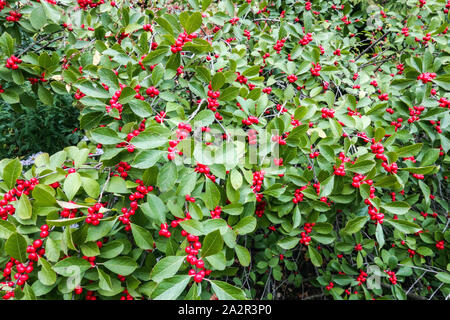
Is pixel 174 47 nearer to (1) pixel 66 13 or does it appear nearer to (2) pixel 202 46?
A: (2) pixel 202 46

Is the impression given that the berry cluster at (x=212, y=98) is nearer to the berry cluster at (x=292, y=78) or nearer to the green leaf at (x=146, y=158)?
the green leaf at (x=146, y=158)

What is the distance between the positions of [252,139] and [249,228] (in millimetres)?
449

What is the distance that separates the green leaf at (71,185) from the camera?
115 centimetres

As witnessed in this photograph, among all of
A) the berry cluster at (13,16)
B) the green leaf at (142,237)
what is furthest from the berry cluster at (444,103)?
the berry cluster at (13,16)

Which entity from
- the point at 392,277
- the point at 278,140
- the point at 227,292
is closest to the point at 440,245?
the point at 392,277

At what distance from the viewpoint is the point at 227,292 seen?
110 centimetres

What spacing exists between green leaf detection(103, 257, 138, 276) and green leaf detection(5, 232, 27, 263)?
299 mm

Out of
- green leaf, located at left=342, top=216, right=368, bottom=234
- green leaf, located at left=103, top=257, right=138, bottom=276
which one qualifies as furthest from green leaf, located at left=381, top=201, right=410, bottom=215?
green leaf, located at left=103, top=257, right=138, bottom=276

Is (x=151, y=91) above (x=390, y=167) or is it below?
above

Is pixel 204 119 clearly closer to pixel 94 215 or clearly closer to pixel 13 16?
pixel 94 215

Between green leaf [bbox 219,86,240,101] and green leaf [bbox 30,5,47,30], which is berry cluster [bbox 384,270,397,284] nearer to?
green leaf [bbox 219,86,240,101]

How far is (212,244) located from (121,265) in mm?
433

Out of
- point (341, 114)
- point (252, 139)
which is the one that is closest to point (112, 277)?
point (252, 139)

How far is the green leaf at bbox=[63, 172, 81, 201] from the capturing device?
1152mm
